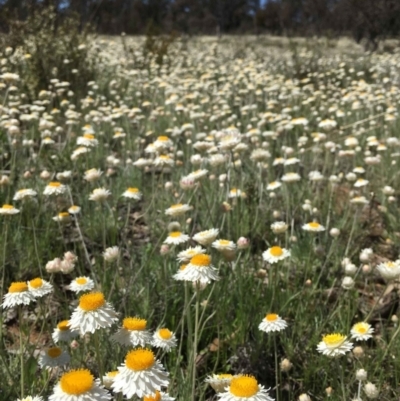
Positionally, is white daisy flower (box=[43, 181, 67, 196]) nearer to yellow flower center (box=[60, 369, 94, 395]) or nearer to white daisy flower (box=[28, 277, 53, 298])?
white daisy flower (box=[28, 277, 53, 298])

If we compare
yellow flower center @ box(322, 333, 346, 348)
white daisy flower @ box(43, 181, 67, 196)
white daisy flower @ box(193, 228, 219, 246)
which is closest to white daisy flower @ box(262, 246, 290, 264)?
white daisy flower @ box(193, 228, 219, 246)

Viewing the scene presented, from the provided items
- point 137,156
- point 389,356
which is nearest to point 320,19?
point 137,156

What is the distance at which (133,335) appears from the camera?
4.72 feet

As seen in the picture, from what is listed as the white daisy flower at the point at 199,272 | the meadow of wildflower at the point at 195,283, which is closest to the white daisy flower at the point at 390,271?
the meadow of wildflower at the point at 195,283

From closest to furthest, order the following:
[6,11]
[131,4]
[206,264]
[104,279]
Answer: [206,264] < [104,279] < [6,11] < [131,4]

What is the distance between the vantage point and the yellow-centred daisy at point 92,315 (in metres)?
1.38

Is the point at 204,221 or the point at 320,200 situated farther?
the point at 320,200

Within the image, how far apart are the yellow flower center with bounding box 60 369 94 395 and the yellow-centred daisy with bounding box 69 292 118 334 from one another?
0.69ft

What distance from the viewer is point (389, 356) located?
215 cm

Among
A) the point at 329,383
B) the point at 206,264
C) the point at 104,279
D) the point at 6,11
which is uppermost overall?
the point at 6,11

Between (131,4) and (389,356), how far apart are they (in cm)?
4467

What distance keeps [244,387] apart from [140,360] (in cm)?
25

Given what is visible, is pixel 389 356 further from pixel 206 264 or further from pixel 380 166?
pixel 380 166

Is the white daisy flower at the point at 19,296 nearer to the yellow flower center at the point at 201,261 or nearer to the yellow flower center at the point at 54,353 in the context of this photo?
the yellow flower center at the point at 54,353
